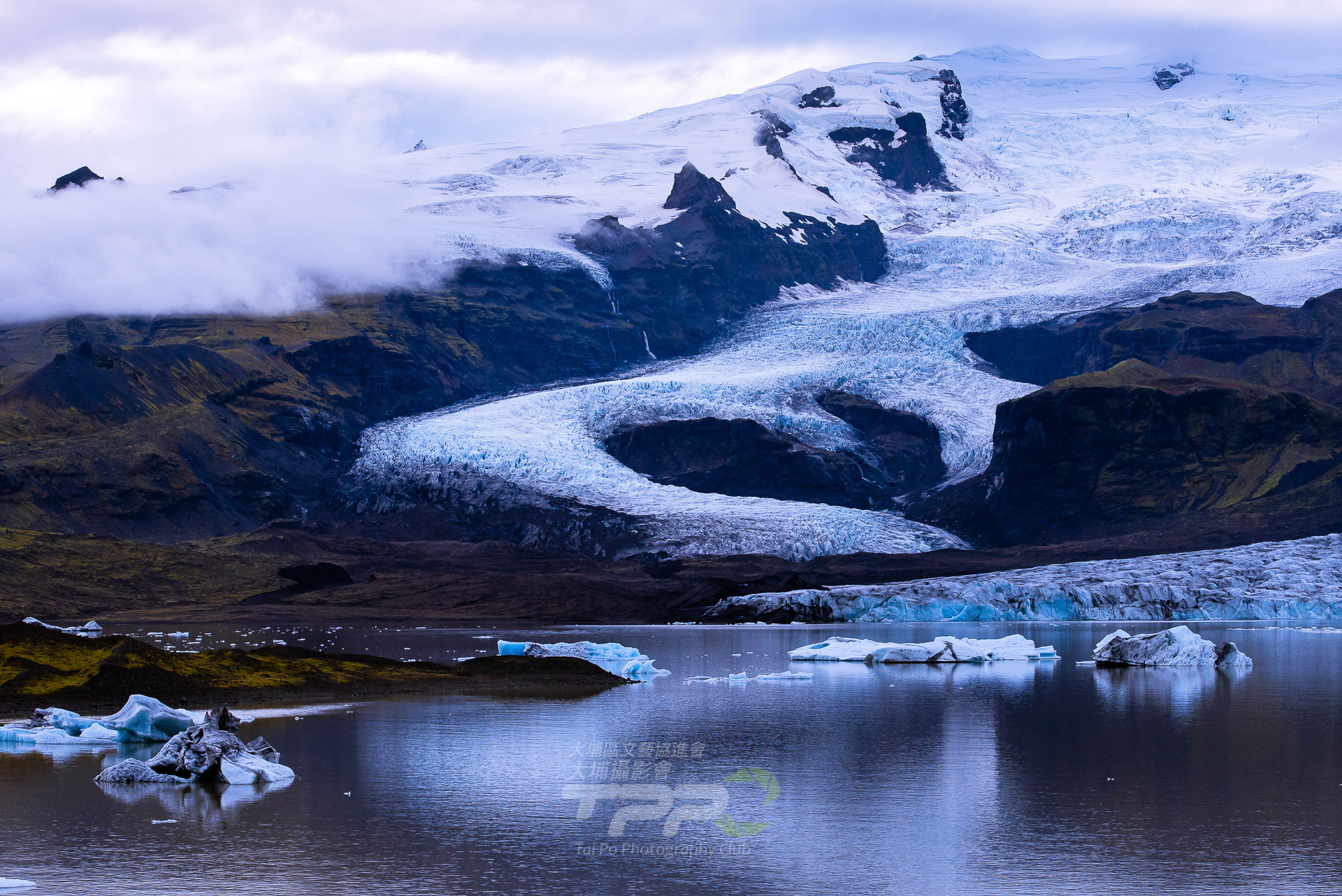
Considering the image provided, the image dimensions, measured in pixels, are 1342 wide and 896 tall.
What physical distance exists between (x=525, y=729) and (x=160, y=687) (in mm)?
8098

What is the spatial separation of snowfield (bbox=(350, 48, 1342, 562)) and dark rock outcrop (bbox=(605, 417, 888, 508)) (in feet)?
4.55

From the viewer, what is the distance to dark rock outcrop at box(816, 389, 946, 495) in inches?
4473

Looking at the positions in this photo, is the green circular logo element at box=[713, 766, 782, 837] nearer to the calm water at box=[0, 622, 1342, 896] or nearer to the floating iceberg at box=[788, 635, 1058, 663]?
the calm water at box=[0, 622, 1342, 896]

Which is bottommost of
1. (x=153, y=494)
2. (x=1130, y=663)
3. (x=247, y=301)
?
(x=1130, y=663)

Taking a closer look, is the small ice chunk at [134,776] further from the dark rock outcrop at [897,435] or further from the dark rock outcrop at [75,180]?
the dark rock outcrop at [75,180]

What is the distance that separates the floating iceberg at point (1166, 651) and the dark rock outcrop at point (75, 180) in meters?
142

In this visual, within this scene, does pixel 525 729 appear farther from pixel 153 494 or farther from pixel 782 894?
pixel 153 494

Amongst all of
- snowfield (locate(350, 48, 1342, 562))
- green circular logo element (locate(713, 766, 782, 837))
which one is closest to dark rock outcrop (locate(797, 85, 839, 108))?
snowfield (locate(350, 48, 1342, 562))

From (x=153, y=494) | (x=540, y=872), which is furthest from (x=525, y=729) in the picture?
(x=153, y=494)

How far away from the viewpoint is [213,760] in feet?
67.1

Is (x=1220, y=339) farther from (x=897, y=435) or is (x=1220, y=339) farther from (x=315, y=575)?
(x=315, y=575)

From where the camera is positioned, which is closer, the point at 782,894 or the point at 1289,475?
the point at 782,894

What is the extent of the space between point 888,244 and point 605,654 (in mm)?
123948

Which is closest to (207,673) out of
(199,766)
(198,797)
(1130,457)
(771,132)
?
(199,766)
